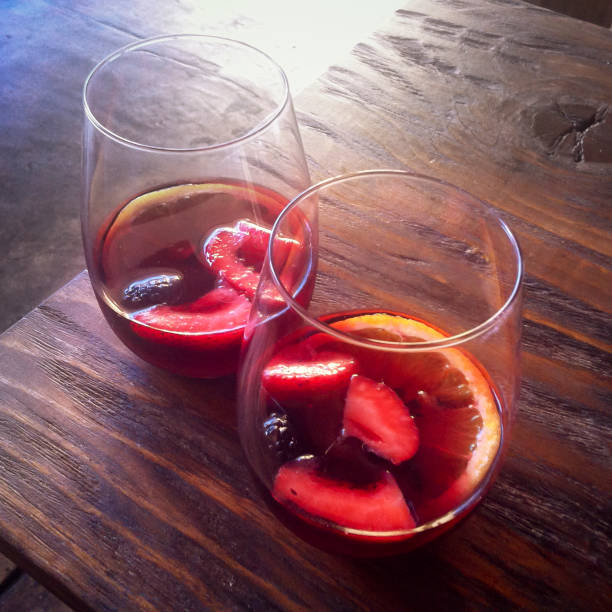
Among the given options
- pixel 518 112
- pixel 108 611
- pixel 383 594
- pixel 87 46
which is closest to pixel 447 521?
pixel 383 594

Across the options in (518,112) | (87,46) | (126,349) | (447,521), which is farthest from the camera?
(87,46)

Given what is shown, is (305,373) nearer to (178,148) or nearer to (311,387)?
(311,387)

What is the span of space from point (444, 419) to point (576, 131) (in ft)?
1.40

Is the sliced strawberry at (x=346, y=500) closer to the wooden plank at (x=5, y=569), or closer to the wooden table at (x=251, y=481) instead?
the wooden table at (x=251, y=481)

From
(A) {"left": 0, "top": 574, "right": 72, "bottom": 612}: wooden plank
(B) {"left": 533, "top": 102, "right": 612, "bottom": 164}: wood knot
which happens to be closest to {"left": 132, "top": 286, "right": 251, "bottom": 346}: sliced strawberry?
(B) {"left": 533, "top": 102, "right": 612, "bottom": 164}: wood knot

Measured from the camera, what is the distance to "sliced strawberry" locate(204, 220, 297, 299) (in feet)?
1.41

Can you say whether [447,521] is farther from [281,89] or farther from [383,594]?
[281,89]

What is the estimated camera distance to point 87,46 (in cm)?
192

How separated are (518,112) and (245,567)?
52 cm

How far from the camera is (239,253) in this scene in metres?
0.44

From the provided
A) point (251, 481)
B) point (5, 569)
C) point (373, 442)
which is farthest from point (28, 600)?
point (373, 442)

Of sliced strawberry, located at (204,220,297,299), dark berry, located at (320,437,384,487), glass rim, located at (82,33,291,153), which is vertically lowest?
dark berry, located at (320,437,384,487)

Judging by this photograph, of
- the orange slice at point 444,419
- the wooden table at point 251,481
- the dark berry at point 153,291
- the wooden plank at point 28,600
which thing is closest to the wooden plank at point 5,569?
the wooden plank at point 28,600

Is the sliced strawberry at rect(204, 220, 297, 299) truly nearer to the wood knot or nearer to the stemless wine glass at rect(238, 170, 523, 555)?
the stemless wine glass at rect(238, 170, 523, 555)
